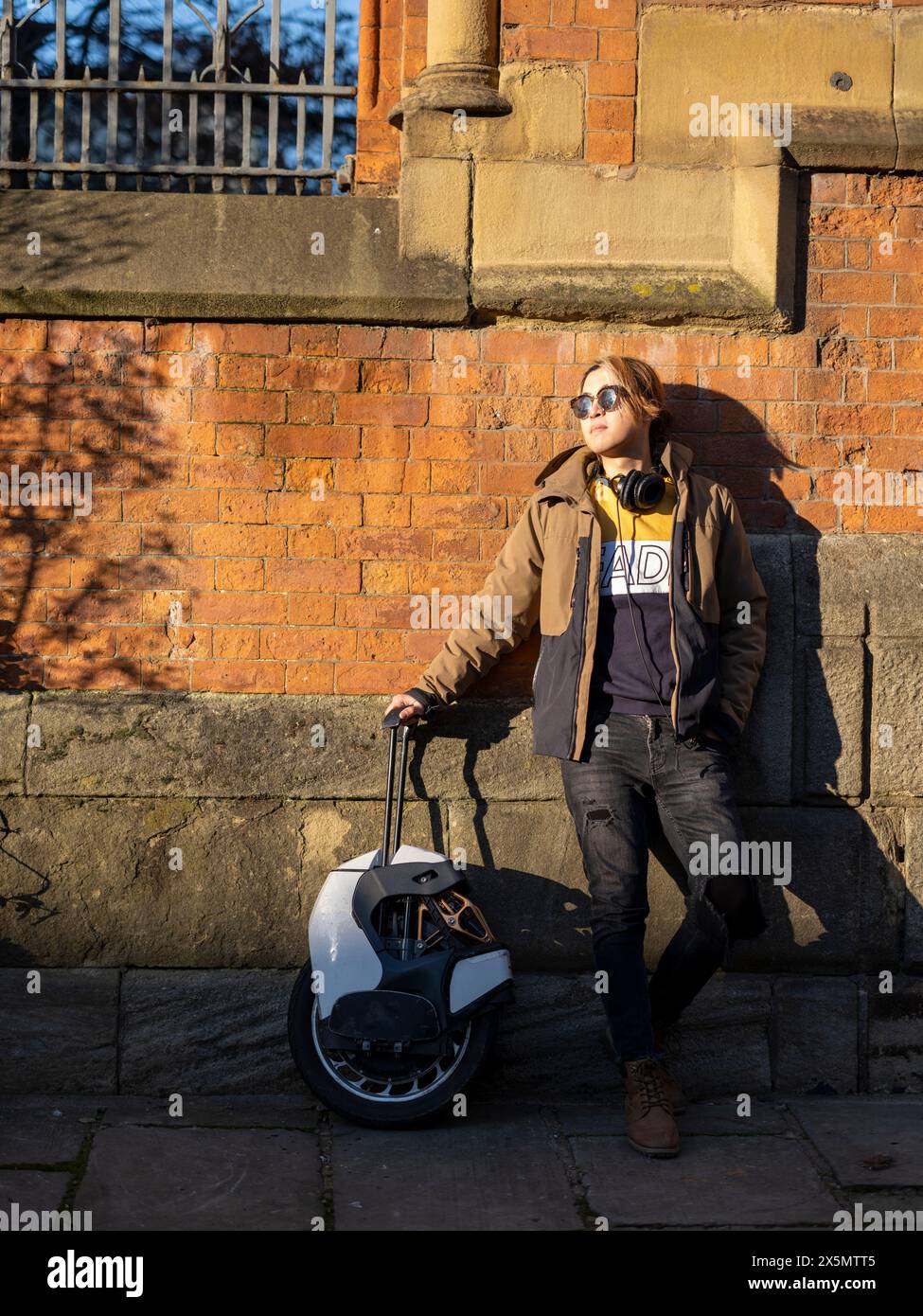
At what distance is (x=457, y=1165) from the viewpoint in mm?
4195

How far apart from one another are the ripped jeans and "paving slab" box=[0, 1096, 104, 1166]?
1.66m

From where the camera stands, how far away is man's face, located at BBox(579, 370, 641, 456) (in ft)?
15.1

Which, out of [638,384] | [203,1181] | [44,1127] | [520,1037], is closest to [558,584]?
[638,384]

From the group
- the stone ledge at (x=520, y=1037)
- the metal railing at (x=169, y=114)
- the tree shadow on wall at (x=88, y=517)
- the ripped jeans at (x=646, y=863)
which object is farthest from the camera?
the metal railing at (x=169, y=114)

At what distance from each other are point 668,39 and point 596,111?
1.13ft

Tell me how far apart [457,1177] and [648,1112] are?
0.61 m

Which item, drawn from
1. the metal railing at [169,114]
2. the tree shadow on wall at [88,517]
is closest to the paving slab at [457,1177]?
the tree shadow on wall at [88,517]

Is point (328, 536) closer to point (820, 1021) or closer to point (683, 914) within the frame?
point (683, 914)

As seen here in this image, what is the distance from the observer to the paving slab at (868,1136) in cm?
413

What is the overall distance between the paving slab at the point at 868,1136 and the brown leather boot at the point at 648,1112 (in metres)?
0.48

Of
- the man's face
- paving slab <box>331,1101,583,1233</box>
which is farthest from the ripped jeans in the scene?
the man's face

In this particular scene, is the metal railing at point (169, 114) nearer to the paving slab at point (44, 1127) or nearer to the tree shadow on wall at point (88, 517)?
the tree shadow on wall at point (88, 517)

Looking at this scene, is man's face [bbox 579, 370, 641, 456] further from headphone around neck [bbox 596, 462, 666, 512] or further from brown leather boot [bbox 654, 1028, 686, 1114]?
brown leather boot [bbox 654, 1028, 686, 1114]
